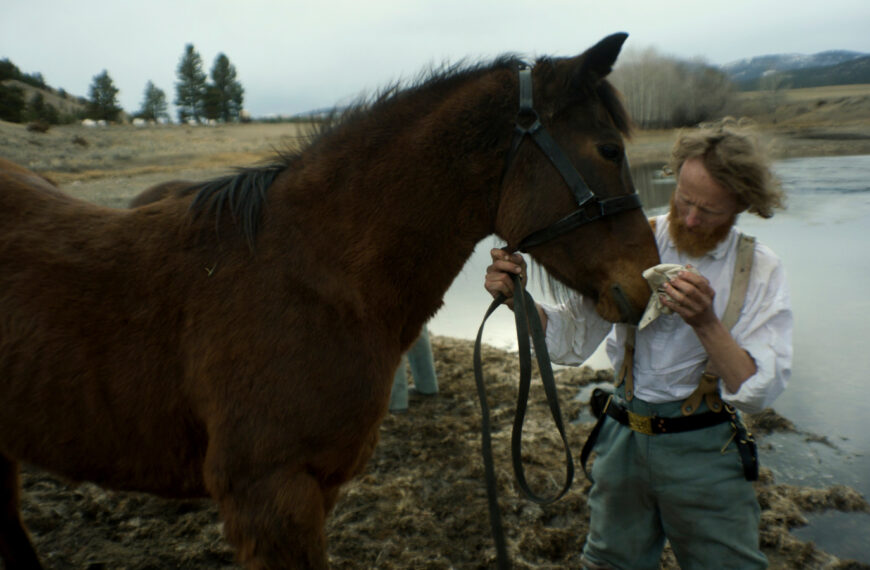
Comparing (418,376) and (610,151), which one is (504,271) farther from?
(418,376)

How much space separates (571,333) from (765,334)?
2.18ft

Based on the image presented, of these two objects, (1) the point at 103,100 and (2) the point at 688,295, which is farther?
(1) the point at 103,100

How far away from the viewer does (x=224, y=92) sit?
1622 inches

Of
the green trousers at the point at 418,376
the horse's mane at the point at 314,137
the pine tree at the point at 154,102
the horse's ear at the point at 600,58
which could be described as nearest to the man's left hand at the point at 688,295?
the horse's mane at the point at 314,137

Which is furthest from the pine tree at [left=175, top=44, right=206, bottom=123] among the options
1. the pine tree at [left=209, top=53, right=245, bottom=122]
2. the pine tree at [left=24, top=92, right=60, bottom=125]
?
the pine tree at [left=24, top=92, right=60, bottom=125]

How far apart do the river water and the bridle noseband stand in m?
0.41

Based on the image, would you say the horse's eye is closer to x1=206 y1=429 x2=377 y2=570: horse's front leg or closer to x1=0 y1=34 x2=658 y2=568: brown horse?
x1=0 y1=34 x2=658 y2=568: brown horse

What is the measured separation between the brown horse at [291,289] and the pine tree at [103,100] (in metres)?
37.8

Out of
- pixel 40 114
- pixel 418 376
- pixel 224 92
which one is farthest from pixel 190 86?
pixel 418 376

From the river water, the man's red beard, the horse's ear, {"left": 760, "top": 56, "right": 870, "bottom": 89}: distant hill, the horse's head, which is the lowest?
the river water

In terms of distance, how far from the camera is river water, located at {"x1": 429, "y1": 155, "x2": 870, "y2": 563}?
10.6 feet

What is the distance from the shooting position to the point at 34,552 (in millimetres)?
2611

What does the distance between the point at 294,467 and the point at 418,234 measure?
818mm

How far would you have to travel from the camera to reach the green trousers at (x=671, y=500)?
189cm
